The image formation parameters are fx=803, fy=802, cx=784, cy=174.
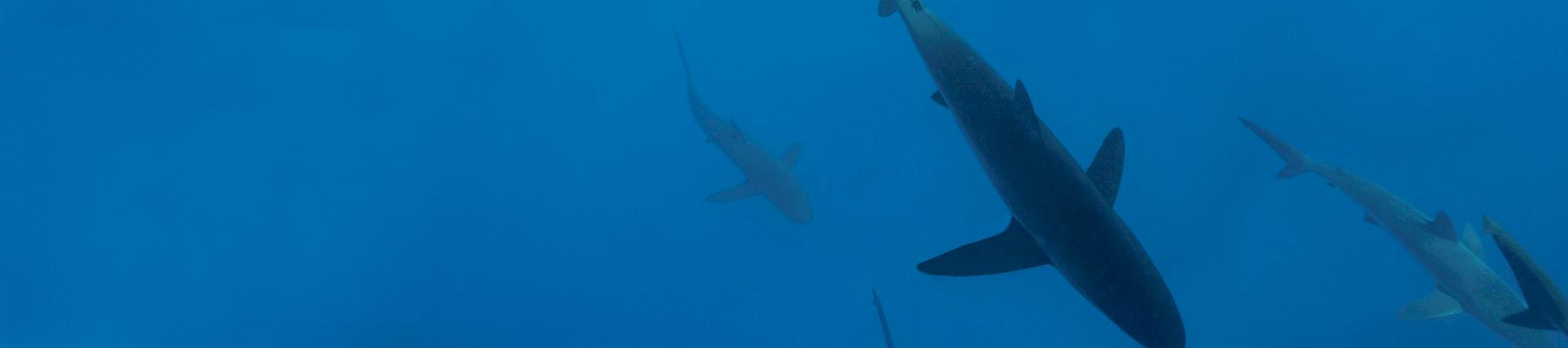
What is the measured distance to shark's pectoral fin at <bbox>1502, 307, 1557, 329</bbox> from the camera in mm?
4328

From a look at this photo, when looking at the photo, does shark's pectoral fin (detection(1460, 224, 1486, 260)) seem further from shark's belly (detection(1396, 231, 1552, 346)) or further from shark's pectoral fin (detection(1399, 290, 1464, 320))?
shark's belly (detection(1396, 231, 1552, 346))

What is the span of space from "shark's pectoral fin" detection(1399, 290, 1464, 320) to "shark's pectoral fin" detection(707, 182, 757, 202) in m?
6.60

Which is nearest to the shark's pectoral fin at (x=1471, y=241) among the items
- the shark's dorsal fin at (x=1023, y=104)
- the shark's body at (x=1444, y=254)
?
the shark's body at (x=1444, y=254)

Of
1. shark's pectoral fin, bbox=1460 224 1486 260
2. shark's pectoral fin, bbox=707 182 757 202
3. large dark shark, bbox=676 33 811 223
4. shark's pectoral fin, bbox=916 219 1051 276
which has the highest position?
shark's pectoral fin, bbox=707 182 757 202

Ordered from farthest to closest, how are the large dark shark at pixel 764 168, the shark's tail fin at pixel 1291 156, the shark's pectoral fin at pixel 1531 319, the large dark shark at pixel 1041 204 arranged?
1. the large dark shark at pixel 764 168
2. the shark's tail fin at pixel 1291 156
3. the shark's pectoral fin at pixel 1531 319
4. the large dark shark at pixel 1041 204

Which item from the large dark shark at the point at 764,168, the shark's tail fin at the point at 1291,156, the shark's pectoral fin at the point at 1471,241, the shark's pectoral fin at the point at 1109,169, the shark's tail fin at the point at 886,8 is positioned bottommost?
the shark's pectoral fin at the point at 1109,169

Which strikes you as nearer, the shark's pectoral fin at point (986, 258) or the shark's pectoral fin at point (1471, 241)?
the shark's pectoral fin at point (986, 258)

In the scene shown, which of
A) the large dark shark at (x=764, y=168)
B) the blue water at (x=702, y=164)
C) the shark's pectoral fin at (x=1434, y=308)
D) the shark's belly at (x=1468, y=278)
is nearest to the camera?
the shark's belly at (x=1468, y=278)

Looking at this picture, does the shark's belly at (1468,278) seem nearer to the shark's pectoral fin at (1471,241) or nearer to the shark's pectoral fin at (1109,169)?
the shark's pectoral fin at (1471,241)

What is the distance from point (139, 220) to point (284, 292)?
156 inches

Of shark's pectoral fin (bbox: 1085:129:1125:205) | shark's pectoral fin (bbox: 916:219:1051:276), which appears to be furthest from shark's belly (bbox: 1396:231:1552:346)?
shark's pectoral fin (bbox: 916:219:1051:276)

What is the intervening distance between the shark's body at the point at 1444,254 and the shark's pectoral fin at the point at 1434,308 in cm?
77

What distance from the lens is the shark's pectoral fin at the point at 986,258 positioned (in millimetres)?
3355

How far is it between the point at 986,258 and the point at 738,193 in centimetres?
649
